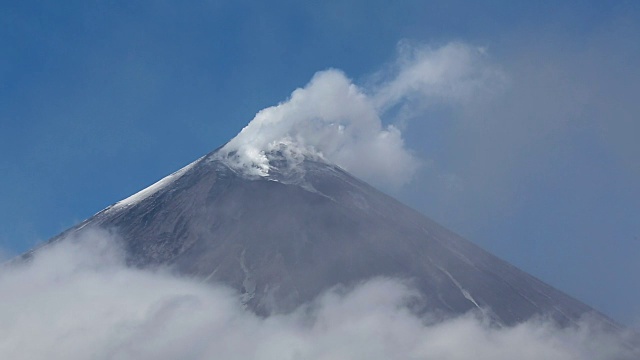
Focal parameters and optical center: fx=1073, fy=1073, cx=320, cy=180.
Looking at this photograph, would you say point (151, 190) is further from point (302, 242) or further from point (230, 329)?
point (230, 329)

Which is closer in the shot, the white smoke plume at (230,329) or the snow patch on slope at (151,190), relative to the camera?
the white smoke plume at (230,329)

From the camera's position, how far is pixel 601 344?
15588 cm

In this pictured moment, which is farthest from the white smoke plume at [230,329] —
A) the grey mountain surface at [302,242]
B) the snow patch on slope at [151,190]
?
the snow patch on slope at [151,190]

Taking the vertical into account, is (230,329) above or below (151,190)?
below

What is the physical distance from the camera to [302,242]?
15750 centimetres

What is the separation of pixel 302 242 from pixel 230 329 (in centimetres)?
2048

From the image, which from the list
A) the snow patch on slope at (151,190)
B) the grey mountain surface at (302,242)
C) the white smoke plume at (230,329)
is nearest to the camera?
the white smoke plume at (230,329)

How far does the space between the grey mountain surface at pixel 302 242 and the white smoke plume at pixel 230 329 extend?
112 inches

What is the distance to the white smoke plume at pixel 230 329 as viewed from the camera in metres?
138

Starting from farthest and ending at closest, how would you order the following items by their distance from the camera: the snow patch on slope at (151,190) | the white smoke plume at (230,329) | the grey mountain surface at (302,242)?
the snow patch on slope at (151,190)
the grey mountain surface at (302,242)
the white smoke plume at (230,329)

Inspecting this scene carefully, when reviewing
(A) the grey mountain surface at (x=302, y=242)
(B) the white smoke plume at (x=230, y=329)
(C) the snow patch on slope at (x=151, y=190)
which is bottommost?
(B) the white smoke plume at (x=230, y=329)

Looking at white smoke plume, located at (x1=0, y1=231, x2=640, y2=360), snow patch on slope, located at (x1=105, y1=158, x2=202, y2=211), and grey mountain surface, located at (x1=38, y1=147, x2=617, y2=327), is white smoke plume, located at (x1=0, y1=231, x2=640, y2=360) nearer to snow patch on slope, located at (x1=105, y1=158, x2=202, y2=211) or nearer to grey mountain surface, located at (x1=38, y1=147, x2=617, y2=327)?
grey mountain surface, located at (x1=38, y1=147, x2=617, y2=327)

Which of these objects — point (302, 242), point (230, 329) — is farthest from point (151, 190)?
point (230, 329)

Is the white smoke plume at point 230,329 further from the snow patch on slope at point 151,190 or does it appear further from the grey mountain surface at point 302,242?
the snow patch on slope at point 151,190
